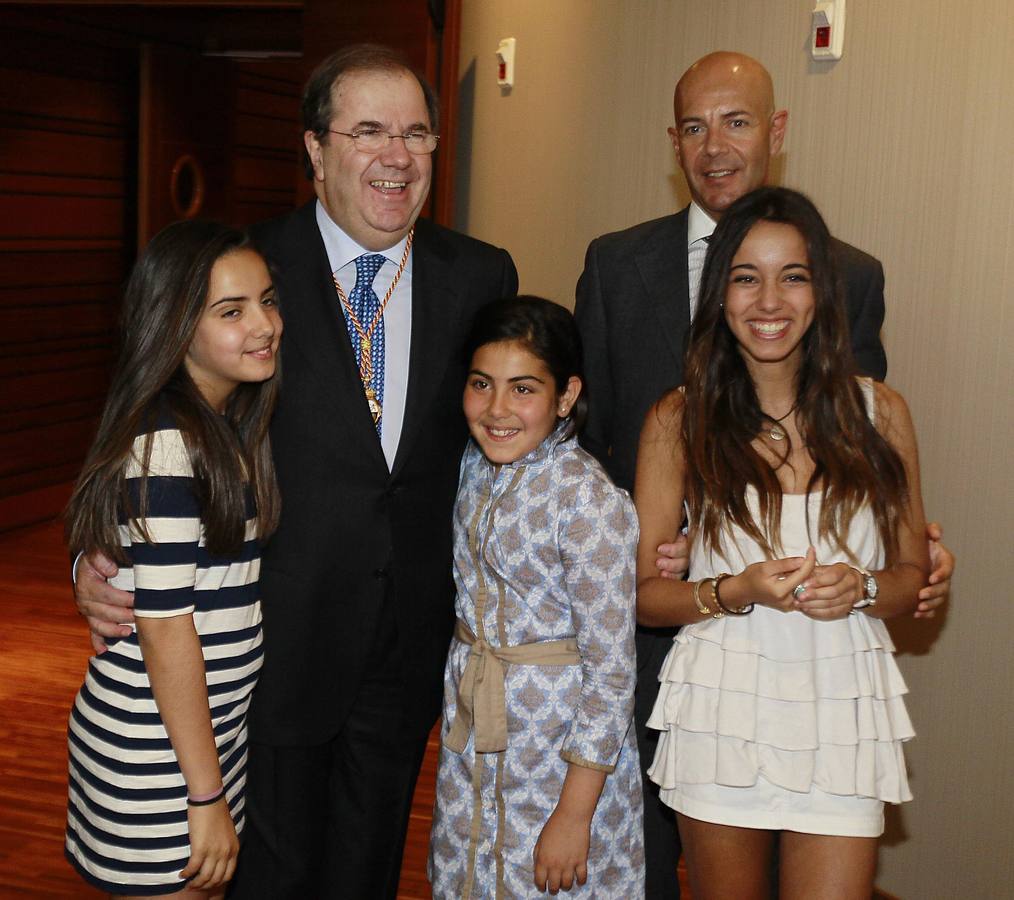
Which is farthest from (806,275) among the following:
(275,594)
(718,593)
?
(275,594)

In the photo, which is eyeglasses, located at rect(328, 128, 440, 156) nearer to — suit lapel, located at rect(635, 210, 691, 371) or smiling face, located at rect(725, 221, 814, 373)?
Result: suit lapel, located at rect(635, 210, 691, 371)

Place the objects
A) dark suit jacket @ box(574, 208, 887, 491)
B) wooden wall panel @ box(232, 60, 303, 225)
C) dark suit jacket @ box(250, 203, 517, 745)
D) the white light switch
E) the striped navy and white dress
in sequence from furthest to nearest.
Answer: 1. wooden wall panel @ box(232, 60, 303, 225)
2. the white light switch
3. dark suit jacket @ box(574, 208, 887, 491)
4. dark suit jacket @ box(250, 203, 517, 745)
5. the striped navy and white dress

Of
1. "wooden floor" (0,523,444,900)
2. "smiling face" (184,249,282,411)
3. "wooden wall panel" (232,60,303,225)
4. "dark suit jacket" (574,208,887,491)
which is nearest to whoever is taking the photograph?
"smiling face" (184,249,282,411)

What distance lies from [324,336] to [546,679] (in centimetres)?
70

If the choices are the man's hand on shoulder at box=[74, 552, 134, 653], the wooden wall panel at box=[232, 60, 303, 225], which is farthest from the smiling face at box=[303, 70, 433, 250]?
the wooden wall panel at box=[232, 60, 303, 225]

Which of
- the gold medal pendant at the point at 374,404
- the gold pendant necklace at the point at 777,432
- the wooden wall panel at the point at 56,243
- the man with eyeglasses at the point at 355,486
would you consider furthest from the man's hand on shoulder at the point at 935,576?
the wooden wall panel at the point at 56,243

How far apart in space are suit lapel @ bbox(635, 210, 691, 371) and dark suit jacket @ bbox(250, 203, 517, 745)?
1.19 feet

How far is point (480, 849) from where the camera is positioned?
2.00 metres

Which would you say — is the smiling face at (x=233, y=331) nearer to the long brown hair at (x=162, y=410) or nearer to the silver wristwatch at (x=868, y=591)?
the long brown hair at (x=162, y=410)

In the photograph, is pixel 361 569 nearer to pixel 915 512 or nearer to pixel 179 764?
pixel 179 764

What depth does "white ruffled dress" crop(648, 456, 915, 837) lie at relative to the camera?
181cm

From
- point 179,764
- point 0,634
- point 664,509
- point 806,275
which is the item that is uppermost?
point 806,275

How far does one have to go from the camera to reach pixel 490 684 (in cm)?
196

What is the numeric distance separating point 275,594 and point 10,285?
545 centimetres
